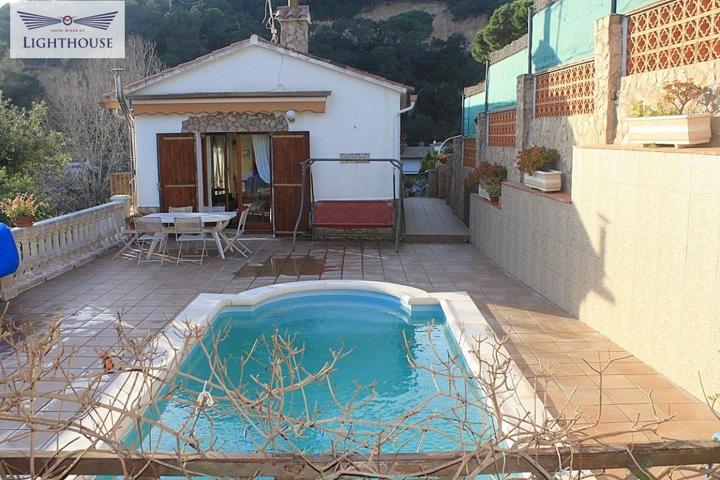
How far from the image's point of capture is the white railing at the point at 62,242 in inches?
455

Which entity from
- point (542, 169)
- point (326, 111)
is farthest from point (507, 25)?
point (542, 169)

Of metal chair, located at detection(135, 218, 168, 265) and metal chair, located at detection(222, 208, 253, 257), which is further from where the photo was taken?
metal chair, located at detection(222, 208, 253, 257)

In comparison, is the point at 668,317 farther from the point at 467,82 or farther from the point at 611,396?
the point at 467,82

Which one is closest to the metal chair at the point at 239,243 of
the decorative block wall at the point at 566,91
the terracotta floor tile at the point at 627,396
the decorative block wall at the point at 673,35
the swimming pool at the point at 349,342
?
the swimming pool at the point at 349,342

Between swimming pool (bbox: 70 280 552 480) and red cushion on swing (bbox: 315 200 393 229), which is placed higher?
red cushion on swing (bbox: 315 200 393 229)

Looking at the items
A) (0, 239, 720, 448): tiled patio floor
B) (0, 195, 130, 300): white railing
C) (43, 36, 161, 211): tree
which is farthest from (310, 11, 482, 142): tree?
(0, 239, 720, 448): tiled patio floor

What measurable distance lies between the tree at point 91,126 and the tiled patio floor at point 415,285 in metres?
15.6

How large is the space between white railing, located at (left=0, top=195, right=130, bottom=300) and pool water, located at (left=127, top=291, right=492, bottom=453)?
3805 mm

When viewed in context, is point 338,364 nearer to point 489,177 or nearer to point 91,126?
point 489,177

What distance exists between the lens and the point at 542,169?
12195 millimetres

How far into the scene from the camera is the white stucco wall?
17172 millimetres

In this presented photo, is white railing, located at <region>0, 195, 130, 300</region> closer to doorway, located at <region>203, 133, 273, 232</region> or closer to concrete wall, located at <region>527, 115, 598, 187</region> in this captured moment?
doorway, located at <region>203, 133, 273, 232</region>

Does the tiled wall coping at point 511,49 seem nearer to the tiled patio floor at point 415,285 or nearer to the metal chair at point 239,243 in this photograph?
the tiled patio floor at point 415,285

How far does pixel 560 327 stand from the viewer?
29.9 ft
